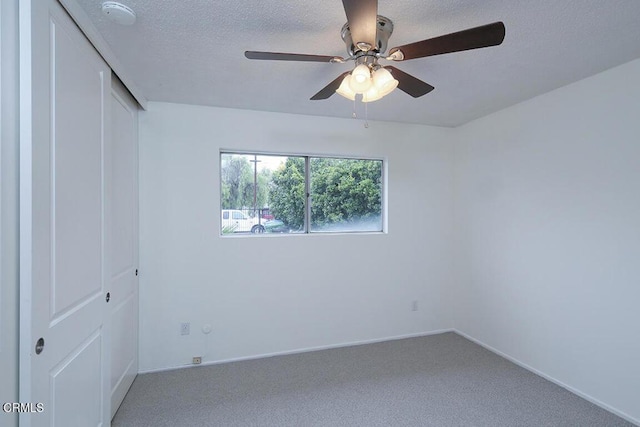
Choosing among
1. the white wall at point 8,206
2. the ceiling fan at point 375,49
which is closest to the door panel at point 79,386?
the white wall at point 8,206

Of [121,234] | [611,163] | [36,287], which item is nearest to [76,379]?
[36,287]

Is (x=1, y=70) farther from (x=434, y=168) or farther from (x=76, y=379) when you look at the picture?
(x=434, y=168)

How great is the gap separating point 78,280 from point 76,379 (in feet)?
1.55

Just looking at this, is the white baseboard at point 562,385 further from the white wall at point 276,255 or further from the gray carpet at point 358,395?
the white wall at point 276,255

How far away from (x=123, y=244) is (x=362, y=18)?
2.25 meters

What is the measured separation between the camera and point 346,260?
10.5 feet

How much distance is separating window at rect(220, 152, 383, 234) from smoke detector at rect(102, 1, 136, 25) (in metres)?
1.47

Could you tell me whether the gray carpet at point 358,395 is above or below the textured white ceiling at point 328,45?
below

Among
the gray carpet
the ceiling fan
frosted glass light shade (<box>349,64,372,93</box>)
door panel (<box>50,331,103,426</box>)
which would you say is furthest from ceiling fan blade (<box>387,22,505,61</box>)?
the gray carpet

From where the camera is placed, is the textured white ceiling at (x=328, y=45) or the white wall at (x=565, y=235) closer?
the textured white ceiling at (x=328, y=45)

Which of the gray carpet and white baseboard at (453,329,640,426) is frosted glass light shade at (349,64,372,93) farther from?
white baseboard at (453,329,640,426)

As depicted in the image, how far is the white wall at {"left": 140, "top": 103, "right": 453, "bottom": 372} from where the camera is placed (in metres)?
2.68

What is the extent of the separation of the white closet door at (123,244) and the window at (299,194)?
762 millimetres

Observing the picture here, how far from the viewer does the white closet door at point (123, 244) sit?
2092mm
